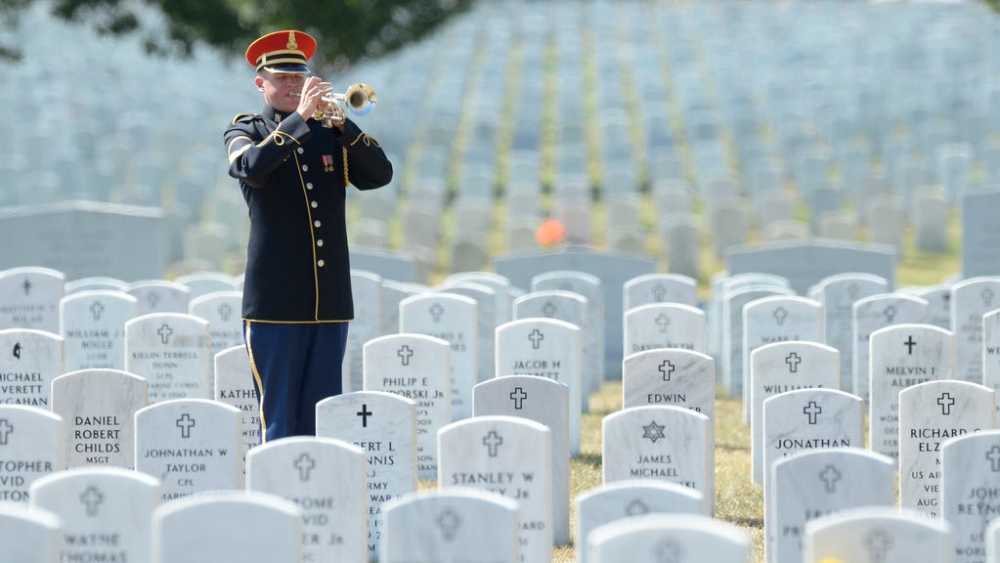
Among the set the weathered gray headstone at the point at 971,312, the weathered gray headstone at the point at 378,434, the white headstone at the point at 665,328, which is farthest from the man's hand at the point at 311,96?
the weathered gray headstone at the point at 971,312

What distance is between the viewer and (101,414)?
7.73 m

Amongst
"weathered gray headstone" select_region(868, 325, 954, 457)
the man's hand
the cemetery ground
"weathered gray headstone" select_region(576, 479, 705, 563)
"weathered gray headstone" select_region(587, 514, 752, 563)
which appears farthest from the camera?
"weathered gray headstone" select_region(868, 325, 954, 457)

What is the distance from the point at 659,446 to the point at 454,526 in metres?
1.73

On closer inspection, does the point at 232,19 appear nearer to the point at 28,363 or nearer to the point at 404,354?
the point at 28,363

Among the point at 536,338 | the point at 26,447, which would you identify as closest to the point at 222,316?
the point at 536,338

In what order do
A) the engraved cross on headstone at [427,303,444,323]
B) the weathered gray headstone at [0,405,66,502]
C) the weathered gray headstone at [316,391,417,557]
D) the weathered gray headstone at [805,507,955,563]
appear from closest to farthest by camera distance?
the weathered gray headstone at [805,507,955,563] → the weathered gray headstone at [0,405,66,502] → the weathered gray headstone at [316,391,417,557] → the engraved cross on headstone at [427,303,444,323]

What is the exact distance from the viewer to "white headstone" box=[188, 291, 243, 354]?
10461 millimetres

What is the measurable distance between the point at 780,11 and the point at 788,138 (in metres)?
26.6

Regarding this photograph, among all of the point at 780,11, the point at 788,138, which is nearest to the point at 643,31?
the point at 780,11

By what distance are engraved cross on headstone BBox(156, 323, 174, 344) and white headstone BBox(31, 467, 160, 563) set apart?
3575 mm

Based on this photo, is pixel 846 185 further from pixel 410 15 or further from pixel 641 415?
pixel 641 415

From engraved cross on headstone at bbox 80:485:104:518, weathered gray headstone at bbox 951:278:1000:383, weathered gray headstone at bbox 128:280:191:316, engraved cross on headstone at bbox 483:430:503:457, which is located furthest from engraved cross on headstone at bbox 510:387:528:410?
weathered gray headstone at bbox 951:278:1000:383

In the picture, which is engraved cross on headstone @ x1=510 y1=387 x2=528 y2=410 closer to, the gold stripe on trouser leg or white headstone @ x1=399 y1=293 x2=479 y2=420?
the gold stripe on trouser leg

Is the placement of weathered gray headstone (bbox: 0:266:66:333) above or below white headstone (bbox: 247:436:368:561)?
above
